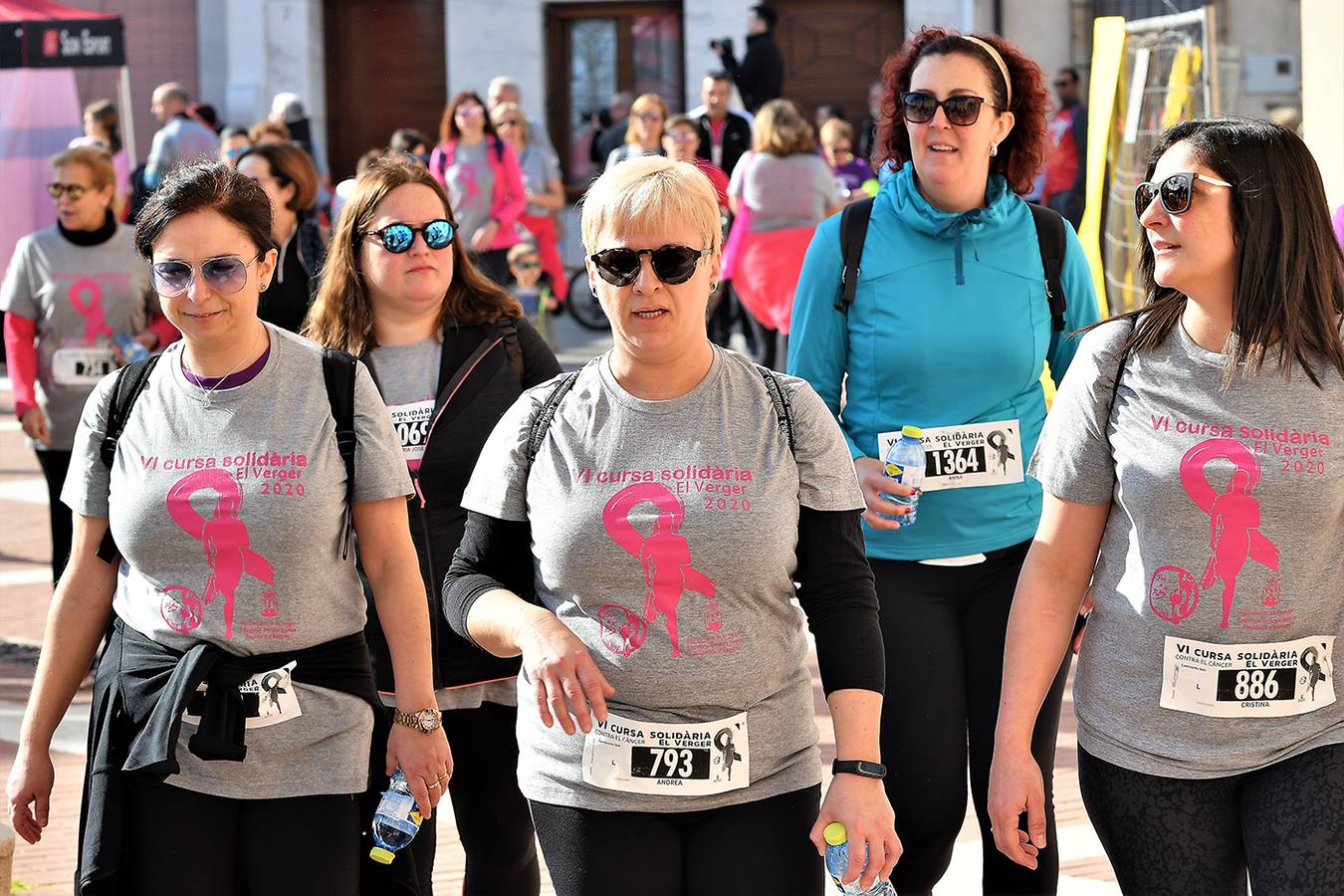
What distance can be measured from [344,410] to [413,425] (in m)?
0.86

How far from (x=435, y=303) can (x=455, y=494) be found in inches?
19.7

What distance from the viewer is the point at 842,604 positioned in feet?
10.0

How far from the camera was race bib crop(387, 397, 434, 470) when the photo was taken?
14.1 ft

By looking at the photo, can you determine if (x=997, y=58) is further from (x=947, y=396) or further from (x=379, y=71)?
(x=379, y=71)

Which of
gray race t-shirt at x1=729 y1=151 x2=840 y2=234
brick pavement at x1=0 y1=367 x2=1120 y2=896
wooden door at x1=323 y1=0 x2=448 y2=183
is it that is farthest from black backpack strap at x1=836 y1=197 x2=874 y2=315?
wooden door at x1=323 y1=0 x2=448 y2=183

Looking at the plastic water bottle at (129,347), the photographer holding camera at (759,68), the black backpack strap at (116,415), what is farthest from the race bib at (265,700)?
the photographer holding camera at (759,68)

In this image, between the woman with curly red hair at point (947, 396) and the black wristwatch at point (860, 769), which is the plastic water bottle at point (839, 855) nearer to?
the black wristwatch at point (860, 769)

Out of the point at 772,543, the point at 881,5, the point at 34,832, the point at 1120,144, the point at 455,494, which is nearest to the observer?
the point at 772,543

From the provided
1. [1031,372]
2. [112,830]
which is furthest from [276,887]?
[1031,372]

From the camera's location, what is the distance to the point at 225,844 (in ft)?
11.0

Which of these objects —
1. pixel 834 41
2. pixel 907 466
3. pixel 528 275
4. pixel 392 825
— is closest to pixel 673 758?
pixel 392 825

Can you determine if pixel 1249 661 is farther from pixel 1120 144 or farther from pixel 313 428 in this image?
pixel 1120 144

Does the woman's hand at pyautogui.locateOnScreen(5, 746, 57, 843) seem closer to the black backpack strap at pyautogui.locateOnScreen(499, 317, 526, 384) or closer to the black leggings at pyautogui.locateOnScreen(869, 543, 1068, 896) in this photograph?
the black backpack strap at pyautogui.locateOnScreen(499, 317, 526, 384)

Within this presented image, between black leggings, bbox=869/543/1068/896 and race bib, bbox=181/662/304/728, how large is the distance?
4.16ft
